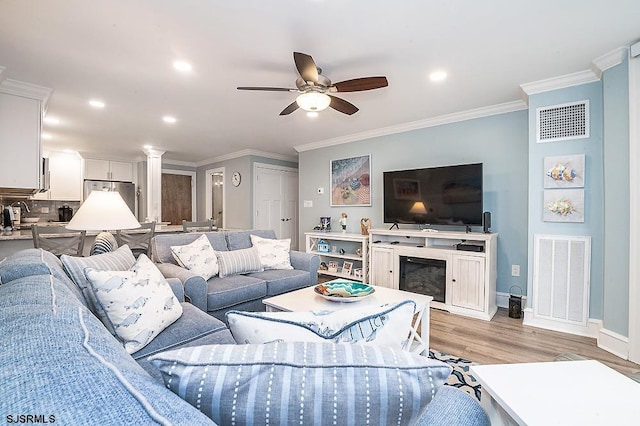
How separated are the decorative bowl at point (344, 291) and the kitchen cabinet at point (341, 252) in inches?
80.5

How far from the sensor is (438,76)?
9.20 feet

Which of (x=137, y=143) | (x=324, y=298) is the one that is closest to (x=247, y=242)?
(x=324, y=298)

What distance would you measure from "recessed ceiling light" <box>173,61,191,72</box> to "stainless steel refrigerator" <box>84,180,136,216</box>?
479cm

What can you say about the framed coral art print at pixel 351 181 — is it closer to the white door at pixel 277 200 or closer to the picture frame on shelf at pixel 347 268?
the picture frame on shelf at pixel 347 268

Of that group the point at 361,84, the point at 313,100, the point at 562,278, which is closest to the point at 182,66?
the point at 313,100

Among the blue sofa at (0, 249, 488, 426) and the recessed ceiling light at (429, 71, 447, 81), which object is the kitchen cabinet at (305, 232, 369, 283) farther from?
the blue sofa at (0, 249, 488, 426)

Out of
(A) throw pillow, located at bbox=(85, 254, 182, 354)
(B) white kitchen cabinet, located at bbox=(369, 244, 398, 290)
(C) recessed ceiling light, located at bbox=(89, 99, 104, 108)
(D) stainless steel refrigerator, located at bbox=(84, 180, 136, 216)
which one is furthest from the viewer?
(D) stainless steel refrigerator, located at bbox=(84, 180, 136, 216)

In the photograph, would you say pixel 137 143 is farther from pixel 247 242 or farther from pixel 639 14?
pixel 639 14

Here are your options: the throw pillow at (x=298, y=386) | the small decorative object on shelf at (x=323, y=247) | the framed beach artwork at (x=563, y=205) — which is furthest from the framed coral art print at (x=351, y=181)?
the throw pillow at (x=298, y=386)

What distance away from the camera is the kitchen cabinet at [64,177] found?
232 inches

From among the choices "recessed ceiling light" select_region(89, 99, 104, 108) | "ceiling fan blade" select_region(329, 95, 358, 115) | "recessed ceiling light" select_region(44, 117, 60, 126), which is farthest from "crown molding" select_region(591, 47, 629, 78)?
"recessed ceiling light" select_region(44, 117, 60, 126)

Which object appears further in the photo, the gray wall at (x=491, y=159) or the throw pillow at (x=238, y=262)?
the gray wall at (x=491, y=159)

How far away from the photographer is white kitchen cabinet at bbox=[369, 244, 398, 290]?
3941mm

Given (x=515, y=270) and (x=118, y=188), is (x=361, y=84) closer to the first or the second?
(x=515, y=270)
